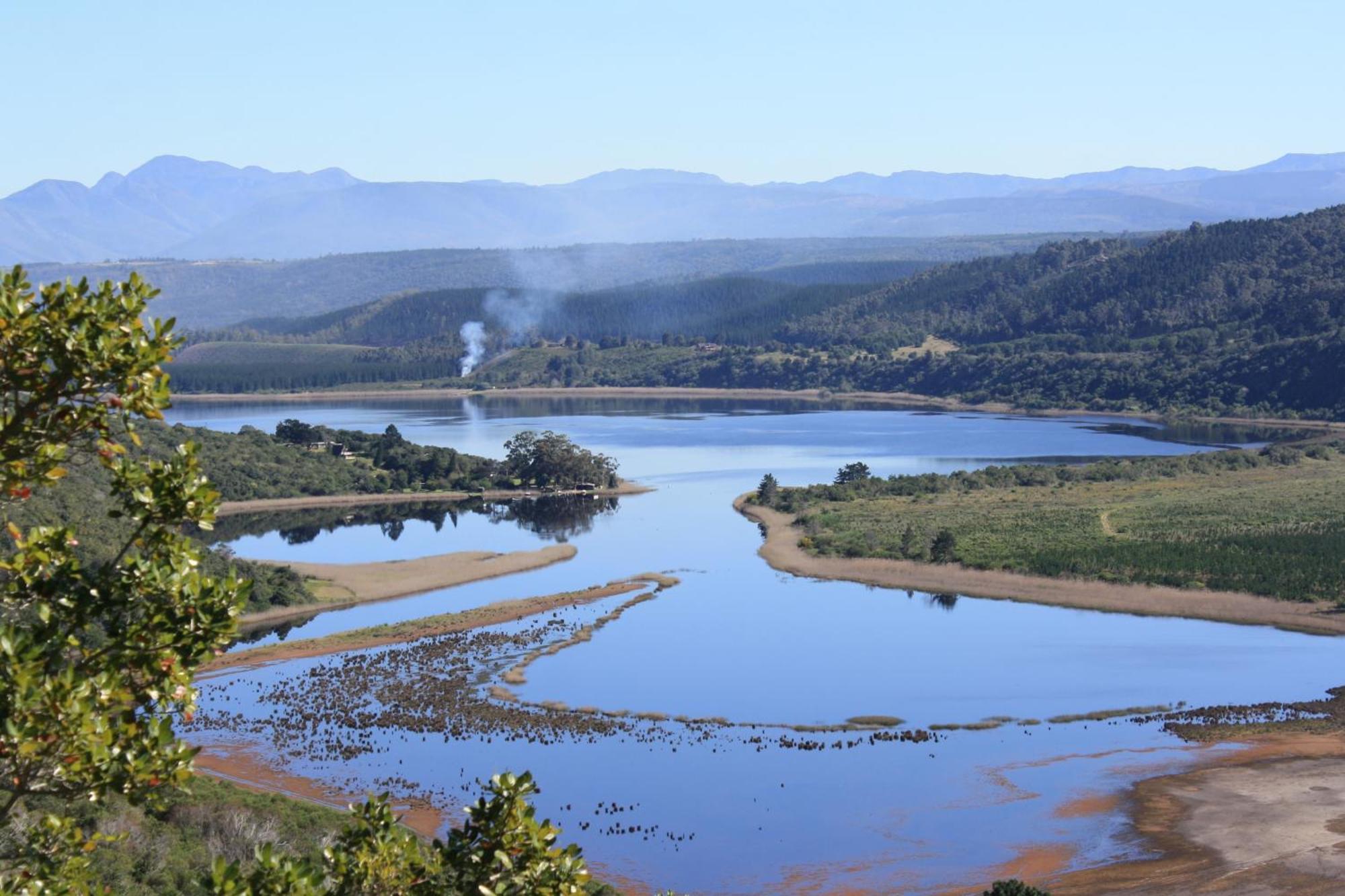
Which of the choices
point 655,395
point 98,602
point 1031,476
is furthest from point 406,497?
point 655,395

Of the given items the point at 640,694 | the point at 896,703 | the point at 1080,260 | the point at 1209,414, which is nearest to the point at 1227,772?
the point at 896,703

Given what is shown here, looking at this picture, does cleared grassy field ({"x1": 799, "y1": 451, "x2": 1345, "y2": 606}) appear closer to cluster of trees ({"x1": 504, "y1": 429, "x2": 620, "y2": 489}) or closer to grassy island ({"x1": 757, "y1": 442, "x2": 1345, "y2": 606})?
grassy island ({"x1": 757, "y1": 442, "x2": 1345, "y2": 606})

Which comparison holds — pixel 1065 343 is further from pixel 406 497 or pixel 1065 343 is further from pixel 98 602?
pixel 98 602

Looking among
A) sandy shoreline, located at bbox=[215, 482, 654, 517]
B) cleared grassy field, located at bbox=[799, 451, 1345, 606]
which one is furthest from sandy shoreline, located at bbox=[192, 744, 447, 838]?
sandy shoreline, located at bbox=[215, 482, 654, 517]

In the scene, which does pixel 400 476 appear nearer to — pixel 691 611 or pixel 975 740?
pixel 691 611

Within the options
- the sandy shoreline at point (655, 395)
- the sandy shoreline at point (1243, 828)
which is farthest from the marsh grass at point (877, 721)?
the sandy shoreline at point (655, 395)

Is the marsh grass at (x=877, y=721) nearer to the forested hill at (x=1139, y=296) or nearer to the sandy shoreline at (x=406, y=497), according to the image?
the sandy shoreline at (x=406, y=497)
